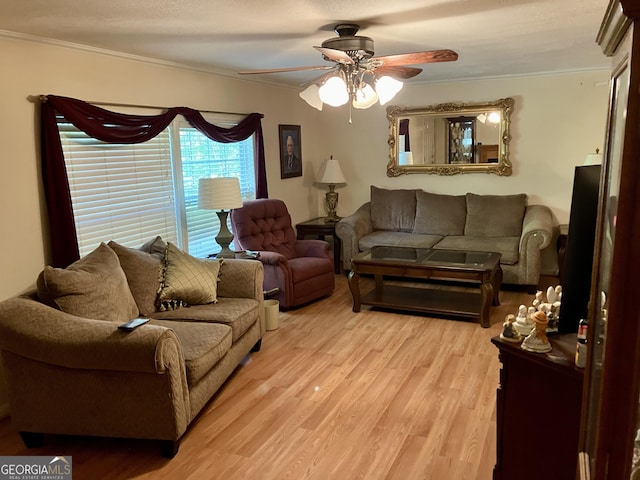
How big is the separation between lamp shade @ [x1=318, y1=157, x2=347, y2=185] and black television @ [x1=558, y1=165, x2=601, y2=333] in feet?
14.7

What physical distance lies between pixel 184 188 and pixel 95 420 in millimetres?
2381

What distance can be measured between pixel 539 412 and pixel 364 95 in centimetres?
211

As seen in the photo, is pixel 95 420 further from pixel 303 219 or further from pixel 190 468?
pixel 303 219

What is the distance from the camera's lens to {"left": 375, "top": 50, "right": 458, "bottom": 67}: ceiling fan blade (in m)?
2.76

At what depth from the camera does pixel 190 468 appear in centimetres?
248

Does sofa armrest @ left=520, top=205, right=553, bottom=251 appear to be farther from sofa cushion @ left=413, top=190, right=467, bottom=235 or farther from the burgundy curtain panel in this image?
the burgundy curtain panel

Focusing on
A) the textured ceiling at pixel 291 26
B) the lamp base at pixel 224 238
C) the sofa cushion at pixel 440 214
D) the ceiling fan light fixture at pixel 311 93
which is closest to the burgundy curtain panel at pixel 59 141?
the textured ceiling at pixel 291 26

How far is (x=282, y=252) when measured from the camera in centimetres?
510

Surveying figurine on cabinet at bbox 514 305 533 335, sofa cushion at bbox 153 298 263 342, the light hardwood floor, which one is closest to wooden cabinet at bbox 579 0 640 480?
figurine on cabinet at bbox 514 305 533 335

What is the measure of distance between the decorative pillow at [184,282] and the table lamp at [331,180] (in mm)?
2801

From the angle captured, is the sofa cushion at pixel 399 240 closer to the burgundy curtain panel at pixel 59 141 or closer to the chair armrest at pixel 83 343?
the burgundy curtain panel at pixel 59 141

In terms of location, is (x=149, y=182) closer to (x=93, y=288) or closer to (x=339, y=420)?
(x=93, y=288)

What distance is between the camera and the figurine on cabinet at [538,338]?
1.80m

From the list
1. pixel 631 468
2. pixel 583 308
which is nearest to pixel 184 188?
pixel 583 308
